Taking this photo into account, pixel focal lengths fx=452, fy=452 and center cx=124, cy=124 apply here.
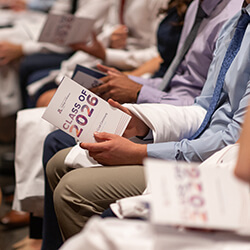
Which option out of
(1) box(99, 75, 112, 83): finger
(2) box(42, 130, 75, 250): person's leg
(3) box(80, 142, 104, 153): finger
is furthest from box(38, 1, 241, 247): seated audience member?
(3) box(80, 142, 104, 153): finger

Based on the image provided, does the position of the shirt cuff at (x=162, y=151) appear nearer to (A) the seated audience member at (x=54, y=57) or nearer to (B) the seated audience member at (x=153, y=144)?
(B) the seated audience member at (x=153, y=144)

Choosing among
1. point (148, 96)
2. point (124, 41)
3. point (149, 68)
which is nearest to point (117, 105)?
point (148, 96)

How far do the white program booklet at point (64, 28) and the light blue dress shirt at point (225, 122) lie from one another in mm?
1035

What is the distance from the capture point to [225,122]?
49.8 inches

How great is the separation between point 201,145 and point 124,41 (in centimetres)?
138

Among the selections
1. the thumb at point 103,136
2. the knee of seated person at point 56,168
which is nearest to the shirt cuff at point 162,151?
the thumb at point 103,136

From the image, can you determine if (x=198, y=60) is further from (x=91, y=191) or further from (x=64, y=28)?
(x=64, y=28)

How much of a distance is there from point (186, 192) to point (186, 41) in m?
1.01

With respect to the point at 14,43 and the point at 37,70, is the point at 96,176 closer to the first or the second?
the point at 37,70

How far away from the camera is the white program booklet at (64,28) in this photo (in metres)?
2.08

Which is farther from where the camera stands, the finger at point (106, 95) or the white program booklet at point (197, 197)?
the finger at point (106, 95)

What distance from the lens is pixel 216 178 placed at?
2.52 feet

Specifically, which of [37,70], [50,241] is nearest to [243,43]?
[50,241]

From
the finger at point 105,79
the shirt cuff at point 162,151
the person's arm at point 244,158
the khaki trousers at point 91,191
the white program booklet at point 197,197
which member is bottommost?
the khaki trousers at point 91,191
